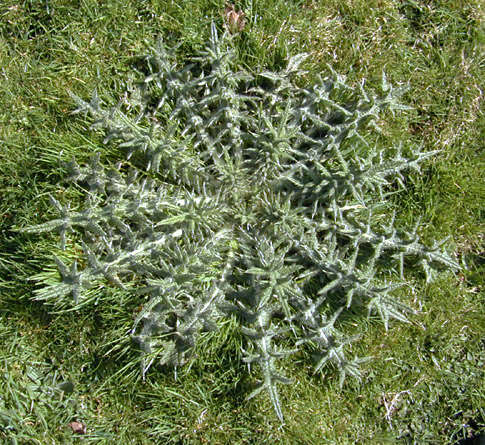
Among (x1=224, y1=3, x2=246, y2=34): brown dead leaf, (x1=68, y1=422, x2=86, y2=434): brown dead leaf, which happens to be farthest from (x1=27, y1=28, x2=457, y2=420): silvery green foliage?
(x1=68, y1=422, x2=86, y2=434): brown dead leaf

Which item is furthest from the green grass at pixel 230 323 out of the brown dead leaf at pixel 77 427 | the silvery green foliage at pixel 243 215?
the silvery green foliage at pixel 243 215

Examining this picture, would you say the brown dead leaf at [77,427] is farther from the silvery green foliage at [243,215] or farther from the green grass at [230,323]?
the silvery green foliage at [243,215]

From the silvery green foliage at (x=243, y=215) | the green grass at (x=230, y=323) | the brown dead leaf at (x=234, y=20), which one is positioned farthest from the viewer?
the brown dead leaf at (x=234, y=20)

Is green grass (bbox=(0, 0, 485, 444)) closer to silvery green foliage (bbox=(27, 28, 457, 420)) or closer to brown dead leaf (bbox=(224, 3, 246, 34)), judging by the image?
brown dead leaf (bbox=(224, 3, 246, 34))

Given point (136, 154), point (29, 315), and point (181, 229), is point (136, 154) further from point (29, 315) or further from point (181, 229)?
point (29, 315)

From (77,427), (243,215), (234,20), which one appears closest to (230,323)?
(243,215)

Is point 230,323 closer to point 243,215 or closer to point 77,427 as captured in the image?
point 243,215
